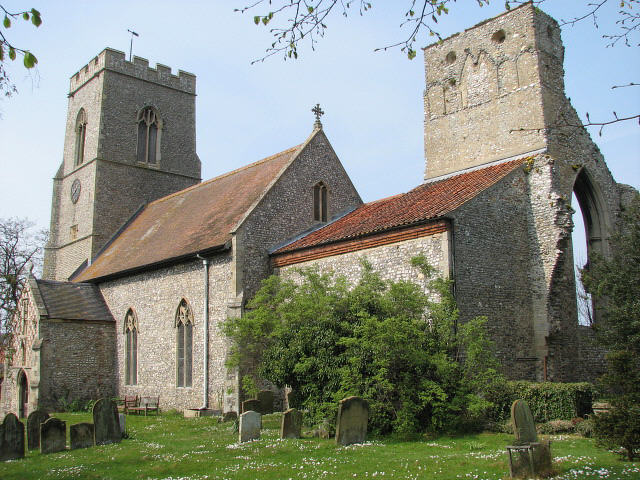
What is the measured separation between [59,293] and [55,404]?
485cm

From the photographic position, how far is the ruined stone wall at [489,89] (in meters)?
19.7

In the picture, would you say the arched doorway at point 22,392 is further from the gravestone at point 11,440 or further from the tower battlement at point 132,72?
the tower battlement at point 132,72

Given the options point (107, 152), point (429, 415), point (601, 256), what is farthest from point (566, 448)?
point (107, 152)

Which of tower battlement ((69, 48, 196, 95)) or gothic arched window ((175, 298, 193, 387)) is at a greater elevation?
tower battlement ((69, 48, 196, 95))

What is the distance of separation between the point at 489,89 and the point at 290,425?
1361 centimetres

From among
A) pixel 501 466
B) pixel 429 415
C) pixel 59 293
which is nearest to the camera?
pixel 501 466

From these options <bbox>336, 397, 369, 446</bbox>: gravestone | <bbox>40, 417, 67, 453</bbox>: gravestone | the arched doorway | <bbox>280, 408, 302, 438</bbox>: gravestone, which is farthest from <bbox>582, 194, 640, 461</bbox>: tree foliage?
the arched doorway

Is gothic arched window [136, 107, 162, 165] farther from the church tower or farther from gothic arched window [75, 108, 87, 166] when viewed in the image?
gothic arched window [75, 108, 87, 166]

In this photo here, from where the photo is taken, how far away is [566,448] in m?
10.8

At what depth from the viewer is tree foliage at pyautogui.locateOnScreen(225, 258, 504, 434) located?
1288cm

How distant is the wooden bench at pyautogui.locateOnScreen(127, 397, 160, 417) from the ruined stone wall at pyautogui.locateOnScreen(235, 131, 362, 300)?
18.1 feet

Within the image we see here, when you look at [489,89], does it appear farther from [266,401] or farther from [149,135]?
[149,135]

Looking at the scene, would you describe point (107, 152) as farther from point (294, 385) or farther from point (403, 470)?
point (403, 470)

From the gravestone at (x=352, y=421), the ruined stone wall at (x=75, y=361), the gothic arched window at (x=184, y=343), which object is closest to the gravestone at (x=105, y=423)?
the gravestone at (x=352, y=421)
